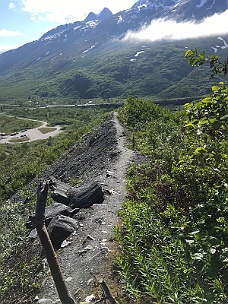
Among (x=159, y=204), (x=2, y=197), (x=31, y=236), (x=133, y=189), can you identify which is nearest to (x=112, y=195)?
(x=133, y=189)

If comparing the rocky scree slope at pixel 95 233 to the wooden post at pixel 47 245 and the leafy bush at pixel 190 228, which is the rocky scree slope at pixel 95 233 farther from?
the leafy bush at pixel 190 228

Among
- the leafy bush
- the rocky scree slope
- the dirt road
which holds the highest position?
the leafy bush

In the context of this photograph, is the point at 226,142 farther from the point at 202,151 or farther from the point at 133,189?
the point at 133,189

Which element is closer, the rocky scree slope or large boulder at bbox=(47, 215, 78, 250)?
the rocky scree slope

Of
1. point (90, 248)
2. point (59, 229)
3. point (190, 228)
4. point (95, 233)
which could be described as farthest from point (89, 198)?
point (190, 228)

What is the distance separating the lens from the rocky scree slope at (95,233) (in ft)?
23.6

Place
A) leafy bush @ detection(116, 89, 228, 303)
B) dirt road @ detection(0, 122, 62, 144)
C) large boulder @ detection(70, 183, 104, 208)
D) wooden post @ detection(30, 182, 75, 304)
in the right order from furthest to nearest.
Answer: dirt road @ detection(0, 122, 62, 144), large boulder @ detection(70, 183, 104, 208), leafy bush @ detection(116, 89, 228, 303), wooden post @ detection(30, 182, 75, 304)

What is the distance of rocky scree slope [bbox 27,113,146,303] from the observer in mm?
7184

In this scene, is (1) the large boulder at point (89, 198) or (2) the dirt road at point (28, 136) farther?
(2) the dirt road at point (28, 136)

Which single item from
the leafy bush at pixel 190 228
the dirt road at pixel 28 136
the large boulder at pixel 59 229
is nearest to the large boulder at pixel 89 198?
the large boulder at pixel 59 229

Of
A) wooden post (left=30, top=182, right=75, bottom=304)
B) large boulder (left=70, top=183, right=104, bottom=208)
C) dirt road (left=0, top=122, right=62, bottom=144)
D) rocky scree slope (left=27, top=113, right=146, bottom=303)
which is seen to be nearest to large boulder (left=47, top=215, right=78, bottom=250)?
rocky scree slope (left=27, top=113, right=146, bottom=303)

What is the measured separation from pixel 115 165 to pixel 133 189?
18.2ft

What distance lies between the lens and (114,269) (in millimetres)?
7301

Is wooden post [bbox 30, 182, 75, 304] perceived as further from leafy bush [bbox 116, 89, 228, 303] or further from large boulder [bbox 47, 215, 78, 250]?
large boulder [bbox 47, 215, 78, 250]
